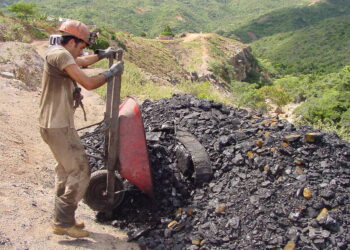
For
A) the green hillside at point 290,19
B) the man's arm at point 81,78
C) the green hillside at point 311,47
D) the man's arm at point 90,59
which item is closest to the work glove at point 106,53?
the man's arm at point 90,59

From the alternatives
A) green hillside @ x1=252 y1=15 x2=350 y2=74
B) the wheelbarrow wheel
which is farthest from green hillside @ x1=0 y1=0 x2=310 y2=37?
the wheelbarrow wheel

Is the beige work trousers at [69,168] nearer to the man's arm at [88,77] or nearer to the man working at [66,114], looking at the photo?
the man working at [66,114]

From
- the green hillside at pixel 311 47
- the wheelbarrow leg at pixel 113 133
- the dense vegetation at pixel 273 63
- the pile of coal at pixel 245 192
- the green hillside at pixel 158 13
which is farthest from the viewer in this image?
the green hillside at pixel 158 13

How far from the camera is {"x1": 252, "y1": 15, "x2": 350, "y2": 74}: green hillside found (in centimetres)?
5347

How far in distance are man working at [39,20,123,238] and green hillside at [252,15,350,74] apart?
4873 cm

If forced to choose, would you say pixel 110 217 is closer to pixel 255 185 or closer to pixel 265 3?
pixel 255 185

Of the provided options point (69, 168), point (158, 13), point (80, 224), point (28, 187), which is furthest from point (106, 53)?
point (158, 13)

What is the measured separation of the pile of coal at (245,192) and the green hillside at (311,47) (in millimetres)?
47437

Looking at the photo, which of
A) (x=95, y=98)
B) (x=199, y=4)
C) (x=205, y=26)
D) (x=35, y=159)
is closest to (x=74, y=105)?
(x=35, y=159)

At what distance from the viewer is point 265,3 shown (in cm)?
10894

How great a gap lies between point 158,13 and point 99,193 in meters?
82.3

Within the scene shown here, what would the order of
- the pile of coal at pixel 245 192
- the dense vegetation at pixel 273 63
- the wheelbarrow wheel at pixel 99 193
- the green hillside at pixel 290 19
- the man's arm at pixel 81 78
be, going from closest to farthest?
the man's arm at pixel 81 78, the pile of coal at pixel 245 192, the wheelbarrow wheel at pixel 99 193, the dense vegetation at pixel 273 63, the green hillside at pixel 290 19

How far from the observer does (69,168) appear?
2977mm

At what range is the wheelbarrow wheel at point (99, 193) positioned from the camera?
135 inches
